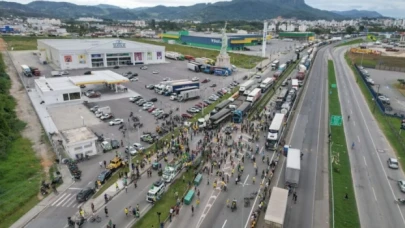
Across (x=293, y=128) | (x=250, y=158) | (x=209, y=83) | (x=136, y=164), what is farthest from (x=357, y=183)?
(x=209, y=83)

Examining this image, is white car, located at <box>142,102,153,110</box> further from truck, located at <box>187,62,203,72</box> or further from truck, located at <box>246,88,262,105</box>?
truck, located at <box>187,62,203,72</box>

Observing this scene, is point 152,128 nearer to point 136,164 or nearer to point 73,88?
point 136,164

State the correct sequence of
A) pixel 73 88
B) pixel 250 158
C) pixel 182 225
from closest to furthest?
pixel 182 225 < pixel 250 158 < pixel 73 88

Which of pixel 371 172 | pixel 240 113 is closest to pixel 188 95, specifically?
pixel 240 113

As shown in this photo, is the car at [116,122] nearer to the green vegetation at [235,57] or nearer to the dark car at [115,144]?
the dark car at [115,144]

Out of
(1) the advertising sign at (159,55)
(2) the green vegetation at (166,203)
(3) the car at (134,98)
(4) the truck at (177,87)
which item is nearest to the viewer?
(2) the green vegetation at (166,203)

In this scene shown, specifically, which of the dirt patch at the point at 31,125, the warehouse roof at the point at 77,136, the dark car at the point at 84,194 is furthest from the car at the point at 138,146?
the dark car at the point at 84,194

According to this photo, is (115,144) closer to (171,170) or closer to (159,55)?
(171,170)
